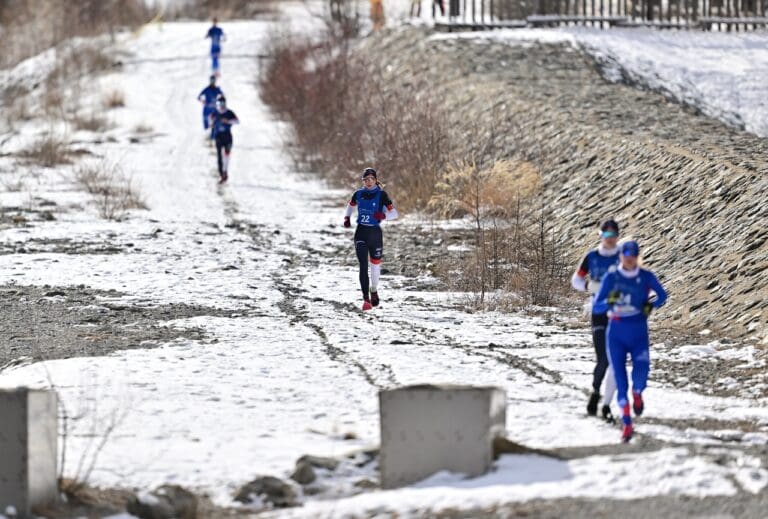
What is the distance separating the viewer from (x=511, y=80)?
1243 inches

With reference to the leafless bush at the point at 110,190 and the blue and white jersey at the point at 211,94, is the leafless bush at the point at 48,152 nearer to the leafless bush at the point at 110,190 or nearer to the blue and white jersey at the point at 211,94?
the leafless bush at the point at 110,190

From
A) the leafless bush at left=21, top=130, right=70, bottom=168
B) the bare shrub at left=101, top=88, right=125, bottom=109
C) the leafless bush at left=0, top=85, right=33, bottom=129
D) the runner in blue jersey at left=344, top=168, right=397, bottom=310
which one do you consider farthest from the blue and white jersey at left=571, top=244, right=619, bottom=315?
the bare shrub at left=101, top=88, right=125, bottom=109

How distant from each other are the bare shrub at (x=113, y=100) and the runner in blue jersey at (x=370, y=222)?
27895mm

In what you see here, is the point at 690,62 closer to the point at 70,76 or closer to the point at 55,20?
the point at 70,76

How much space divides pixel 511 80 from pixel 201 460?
22547 mm

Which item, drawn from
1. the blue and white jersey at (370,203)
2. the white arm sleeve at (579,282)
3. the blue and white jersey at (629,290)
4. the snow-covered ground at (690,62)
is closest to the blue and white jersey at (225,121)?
the snow-covered ground at (690,62)

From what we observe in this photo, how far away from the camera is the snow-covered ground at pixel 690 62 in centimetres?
3139

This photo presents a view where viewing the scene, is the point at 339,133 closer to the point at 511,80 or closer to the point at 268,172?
the point at 268,172

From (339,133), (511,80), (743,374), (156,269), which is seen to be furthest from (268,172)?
(743,374)

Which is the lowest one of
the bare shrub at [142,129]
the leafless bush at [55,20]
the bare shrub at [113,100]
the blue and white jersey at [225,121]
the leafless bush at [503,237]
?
the leafless bush at [503,237]

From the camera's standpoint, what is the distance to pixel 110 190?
27812mm

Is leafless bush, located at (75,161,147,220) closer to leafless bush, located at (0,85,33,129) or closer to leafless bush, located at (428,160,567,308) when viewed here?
leafless bush, located at (428,160,567,308)

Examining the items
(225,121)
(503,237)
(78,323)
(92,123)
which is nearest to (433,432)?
(78,323)

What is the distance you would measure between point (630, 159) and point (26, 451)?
14.6 meters
